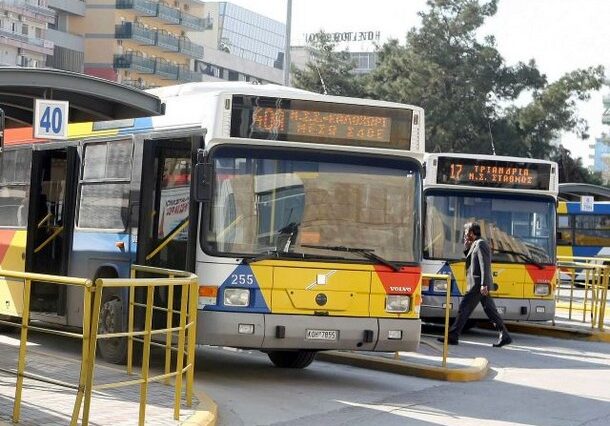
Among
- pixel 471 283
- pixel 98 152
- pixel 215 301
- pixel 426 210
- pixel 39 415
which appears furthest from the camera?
pixel 426 210

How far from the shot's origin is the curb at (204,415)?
10.0m

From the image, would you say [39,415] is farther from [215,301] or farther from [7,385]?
[215,301]

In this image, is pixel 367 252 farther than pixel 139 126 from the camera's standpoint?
No

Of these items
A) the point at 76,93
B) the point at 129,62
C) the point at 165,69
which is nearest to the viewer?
the point at 76,93

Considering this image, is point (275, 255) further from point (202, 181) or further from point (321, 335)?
point (202, 181)

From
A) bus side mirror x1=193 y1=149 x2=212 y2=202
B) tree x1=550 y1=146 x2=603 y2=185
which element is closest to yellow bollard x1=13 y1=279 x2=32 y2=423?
bus side mirror x1=193 y1=149 x2=212 y2=202

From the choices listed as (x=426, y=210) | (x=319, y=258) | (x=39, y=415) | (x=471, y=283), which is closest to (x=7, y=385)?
(x=39, y=415)

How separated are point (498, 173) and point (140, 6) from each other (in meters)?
78.9

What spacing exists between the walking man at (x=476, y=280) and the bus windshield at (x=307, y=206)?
5030 mm

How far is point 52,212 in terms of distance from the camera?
658 inches

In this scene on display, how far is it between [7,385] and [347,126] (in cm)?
488

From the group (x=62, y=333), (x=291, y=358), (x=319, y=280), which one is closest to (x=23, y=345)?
(x=62, y=333)

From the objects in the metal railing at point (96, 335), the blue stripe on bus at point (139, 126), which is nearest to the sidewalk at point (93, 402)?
the metal railing at point (96, 335)

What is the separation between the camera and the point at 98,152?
51.3 feet
